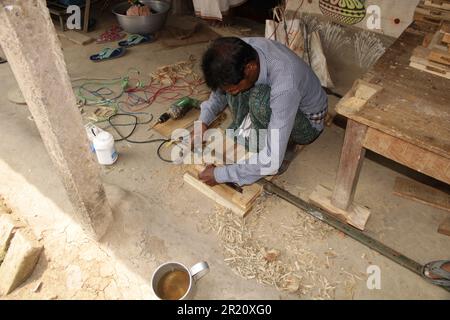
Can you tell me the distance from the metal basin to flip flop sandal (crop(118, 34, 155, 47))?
2.6 inches

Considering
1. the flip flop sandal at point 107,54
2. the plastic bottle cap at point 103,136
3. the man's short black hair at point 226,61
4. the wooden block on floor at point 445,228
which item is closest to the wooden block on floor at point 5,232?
the plastic bottle cap at point 103,136

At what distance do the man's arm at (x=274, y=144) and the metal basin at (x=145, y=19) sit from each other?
11.3ft

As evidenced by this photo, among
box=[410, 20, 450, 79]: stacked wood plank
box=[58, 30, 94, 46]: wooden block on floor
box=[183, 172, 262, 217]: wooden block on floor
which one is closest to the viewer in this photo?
box=[410, 20, 450, 79]: stacked wood plank

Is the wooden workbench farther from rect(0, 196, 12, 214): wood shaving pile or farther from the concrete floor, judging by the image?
rect(0, 196, 12, 214): wood shaving pile

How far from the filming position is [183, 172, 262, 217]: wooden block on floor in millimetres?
2717

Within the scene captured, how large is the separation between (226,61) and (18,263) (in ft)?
6.24

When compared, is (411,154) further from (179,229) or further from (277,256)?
(179,229)

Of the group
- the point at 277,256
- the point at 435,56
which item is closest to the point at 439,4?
the point at 435,56

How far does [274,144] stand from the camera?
233cm

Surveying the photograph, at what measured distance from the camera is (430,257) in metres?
2.50

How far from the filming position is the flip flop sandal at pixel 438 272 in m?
2.19

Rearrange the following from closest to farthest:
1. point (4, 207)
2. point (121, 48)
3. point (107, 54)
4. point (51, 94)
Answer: point (51, 94)
point (4, 207)
point (107, 54)
point (121, 48)

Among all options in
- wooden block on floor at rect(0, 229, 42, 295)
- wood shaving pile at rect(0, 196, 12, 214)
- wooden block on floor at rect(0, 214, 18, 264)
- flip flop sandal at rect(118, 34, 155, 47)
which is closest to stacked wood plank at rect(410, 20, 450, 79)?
wooden block on floor at rect(0, 229, 42, 295)

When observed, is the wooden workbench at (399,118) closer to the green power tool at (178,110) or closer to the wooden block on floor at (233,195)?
the wooden block on floor at (233,195)
